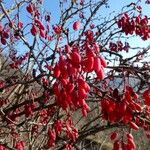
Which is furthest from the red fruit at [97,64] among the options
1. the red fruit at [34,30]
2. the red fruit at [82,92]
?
the red fruit at [34,30]

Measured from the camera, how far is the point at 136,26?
590 centimetres

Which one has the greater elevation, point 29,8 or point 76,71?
point 29,8

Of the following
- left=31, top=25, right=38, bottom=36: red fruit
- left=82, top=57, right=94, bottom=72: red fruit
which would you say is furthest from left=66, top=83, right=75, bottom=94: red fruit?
left=31, top=25, right=38, bottom=36: red fruit

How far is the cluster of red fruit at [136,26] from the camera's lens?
5875 mm

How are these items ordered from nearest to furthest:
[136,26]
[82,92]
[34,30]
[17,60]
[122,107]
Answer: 1. [82,92]
2. [122,107]
3. [34,30]
4. [136,26]
5. [17,60]

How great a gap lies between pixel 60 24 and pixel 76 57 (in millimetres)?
4059

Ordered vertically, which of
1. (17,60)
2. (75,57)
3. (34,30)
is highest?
(17,60)

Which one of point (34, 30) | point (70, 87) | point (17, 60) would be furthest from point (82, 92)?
point (17, 60)

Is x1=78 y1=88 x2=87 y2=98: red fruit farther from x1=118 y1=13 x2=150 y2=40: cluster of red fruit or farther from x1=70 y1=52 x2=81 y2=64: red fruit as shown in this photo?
x1=118 y1=13 x2=150 y2=40: cluster of red fruit

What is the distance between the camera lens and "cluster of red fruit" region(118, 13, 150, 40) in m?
5.88

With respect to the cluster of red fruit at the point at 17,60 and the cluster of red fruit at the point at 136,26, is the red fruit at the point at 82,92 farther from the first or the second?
the cluster of red fruit at the point at 17,60

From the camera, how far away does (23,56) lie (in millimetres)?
7824

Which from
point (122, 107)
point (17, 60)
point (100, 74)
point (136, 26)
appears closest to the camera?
point (100, 74)

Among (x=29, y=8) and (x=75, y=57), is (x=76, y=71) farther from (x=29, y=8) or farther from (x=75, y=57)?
Answer: (x=29, y=8)
